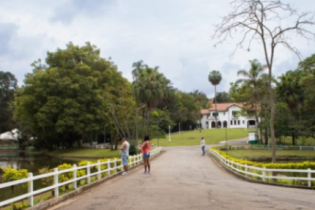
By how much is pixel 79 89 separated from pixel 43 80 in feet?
19.3

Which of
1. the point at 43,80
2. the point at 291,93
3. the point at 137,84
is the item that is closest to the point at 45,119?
the point at 43,80

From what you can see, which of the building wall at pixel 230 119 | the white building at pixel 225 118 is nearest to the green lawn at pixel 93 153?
the white building at pixel 225 118

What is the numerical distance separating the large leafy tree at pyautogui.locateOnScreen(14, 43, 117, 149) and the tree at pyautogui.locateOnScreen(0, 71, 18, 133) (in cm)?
2950

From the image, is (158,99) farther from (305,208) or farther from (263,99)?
(305,208)

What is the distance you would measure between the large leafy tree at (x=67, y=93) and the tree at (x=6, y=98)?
29.5m

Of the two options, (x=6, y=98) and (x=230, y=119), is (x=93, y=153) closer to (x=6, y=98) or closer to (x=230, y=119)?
(x=6, y=98)

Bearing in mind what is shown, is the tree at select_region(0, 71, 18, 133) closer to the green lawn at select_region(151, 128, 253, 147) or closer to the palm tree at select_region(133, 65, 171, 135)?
the green lawn at select_region(151, 128, 253, 147)

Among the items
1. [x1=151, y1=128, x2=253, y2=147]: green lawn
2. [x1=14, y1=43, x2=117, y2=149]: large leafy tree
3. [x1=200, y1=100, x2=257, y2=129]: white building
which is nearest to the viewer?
[x1=14, y1=43, x2=117, y2=149]: large leafy tree

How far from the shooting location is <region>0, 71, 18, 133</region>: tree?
278 ft

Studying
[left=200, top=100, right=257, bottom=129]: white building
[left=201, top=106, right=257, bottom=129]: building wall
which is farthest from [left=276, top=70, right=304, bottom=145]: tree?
[left=201, top=106, right=257, bottom=129]: building wall

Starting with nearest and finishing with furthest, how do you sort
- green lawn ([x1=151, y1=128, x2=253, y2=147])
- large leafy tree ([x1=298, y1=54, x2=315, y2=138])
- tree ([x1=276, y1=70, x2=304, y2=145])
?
large leafy tree ([x1=298, y1=54, x2=315, y2=138]) → tree ([x1=276, y1=70, x2=304, y2=145]) → green lawn ([x1=151, y1=128, x2=253, y2=147])

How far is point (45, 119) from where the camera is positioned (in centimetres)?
5166

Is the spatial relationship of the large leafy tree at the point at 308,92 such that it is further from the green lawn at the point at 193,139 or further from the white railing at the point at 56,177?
the green lawn at the point at 193,139

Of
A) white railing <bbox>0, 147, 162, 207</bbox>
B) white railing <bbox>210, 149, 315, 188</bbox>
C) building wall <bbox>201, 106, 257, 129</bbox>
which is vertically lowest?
white railing <bbox>210, 149, 315, 188</bbox>
